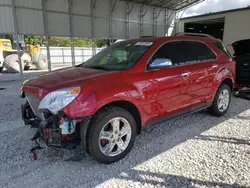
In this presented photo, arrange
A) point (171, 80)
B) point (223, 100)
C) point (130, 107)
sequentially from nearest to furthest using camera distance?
point (130, 107), point (171, 80), point (223, 100)

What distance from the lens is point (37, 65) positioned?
14836 mm

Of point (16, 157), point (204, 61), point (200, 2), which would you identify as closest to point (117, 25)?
point (200, 2)

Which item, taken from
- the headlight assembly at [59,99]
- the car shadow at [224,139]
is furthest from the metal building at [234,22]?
the headlight assembly at [59,99]

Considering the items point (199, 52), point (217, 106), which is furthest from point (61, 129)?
point (217, 106)

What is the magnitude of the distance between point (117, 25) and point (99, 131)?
13129 millimetres

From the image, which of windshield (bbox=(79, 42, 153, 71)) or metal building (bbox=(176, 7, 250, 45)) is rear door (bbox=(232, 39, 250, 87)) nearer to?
windshield (bbox=(79, 42, 153, 71))

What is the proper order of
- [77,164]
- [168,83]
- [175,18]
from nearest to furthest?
1. [77,164]
2. [168,83]
3. [175,18]

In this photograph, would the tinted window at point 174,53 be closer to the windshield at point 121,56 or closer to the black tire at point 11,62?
the windshield at point 121,56

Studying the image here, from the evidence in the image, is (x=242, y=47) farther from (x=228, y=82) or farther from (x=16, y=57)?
(x=16, y=57)

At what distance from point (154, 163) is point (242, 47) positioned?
5.59 meters

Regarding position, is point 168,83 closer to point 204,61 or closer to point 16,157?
point 204,61

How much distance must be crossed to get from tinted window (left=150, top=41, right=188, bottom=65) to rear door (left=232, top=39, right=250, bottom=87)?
139 inches

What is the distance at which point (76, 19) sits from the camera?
1241cm

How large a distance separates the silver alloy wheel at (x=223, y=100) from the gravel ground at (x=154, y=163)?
2.28 feet
